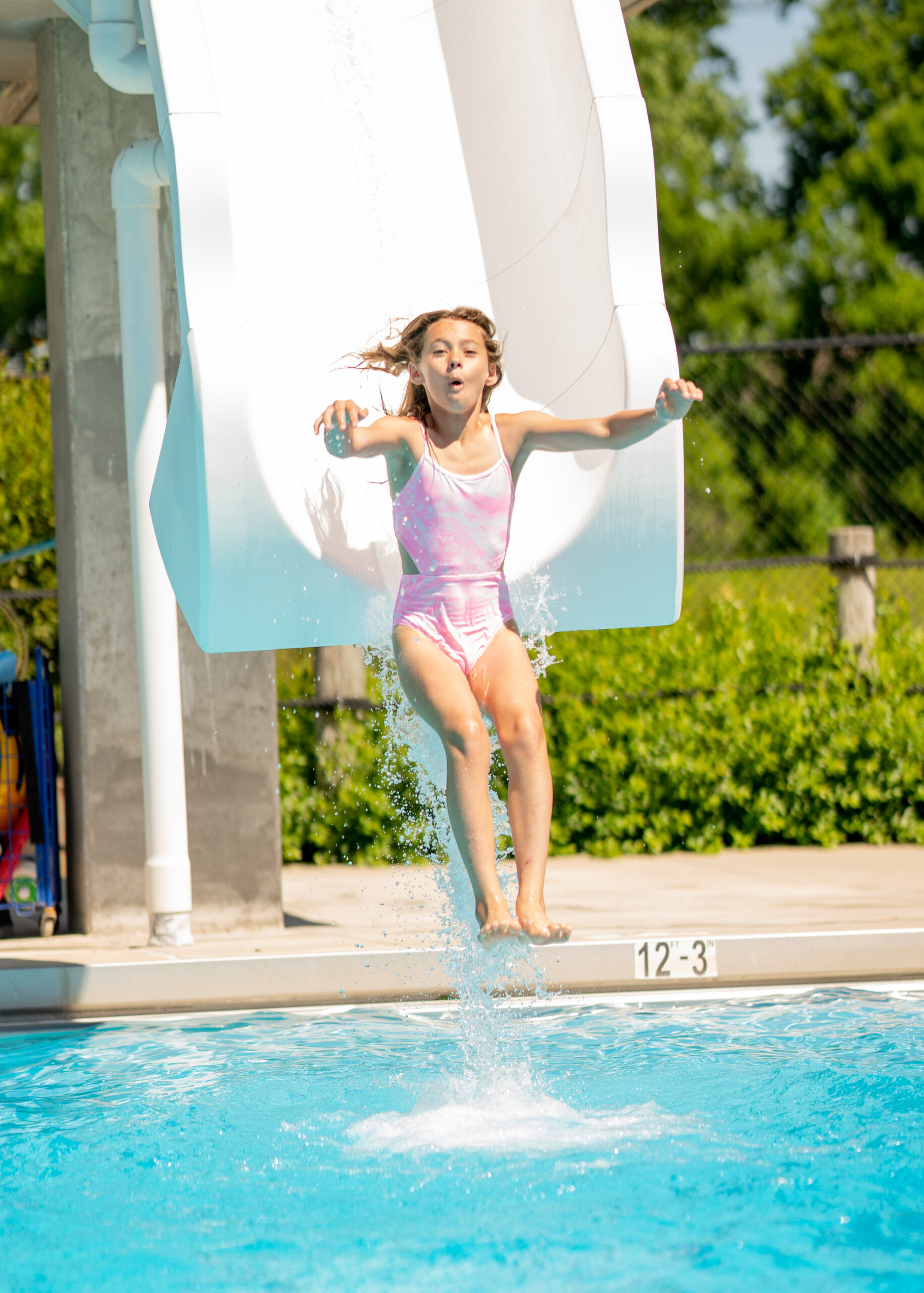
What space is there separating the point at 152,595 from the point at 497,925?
89.8 inches

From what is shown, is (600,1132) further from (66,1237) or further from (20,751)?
(20,751)

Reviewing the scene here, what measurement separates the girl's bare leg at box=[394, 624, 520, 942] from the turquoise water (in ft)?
1.96

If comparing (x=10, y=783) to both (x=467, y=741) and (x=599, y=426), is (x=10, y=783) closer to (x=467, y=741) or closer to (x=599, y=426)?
(x=467, y=741)

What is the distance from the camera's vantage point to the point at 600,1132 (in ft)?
12.3

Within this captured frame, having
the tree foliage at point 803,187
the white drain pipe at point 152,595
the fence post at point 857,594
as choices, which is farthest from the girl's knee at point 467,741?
the tree foliage at point 803,187

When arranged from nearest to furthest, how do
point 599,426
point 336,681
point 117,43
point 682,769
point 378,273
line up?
point 599,426 → point 117,43 → point 378,273 → point 682,769 → point 336,681

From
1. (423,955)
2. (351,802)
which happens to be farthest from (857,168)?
(423,955)

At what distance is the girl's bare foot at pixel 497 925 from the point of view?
3.50 meters

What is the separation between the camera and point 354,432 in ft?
12.2

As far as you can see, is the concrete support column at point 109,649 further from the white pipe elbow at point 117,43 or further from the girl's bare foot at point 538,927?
the girl's bare foot at point 538,927

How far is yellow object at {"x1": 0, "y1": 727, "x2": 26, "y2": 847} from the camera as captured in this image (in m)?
5.95

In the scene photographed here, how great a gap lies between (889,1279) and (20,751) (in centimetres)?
400

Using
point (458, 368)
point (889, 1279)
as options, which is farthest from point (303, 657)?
point (889, 1279)

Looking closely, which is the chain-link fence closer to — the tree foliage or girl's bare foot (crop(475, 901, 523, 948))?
the tree foliage
